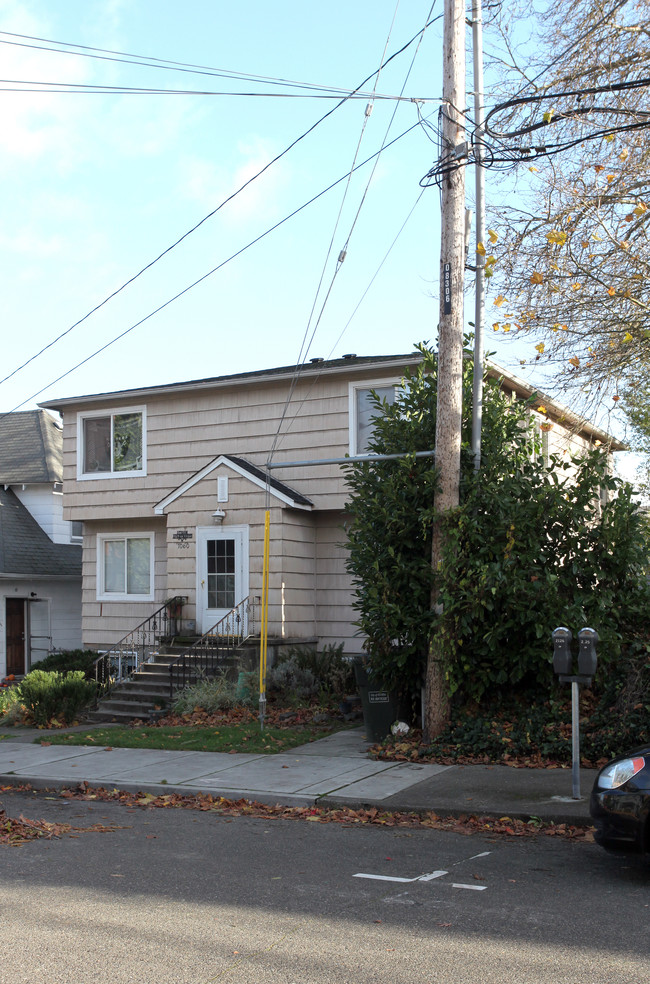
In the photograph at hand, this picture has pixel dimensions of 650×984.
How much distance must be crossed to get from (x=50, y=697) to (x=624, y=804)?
11321 millimetres

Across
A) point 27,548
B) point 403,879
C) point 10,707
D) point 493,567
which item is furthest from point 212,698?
point 27,548

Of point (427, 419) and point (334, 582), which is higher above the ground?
point (427, 419)

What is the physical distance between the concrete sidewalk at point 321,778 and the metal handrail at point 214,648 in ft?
10.8

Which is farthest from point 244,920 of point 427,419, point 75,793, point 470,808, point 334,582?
point 334,582

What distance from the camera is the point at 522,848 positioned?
7.38m

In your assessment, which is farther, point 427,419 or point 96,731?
point 96,731

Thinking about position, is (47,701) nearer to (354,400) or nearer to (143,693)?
(143,693)

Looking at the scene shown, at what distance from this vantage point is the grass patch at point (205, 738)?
12.5m

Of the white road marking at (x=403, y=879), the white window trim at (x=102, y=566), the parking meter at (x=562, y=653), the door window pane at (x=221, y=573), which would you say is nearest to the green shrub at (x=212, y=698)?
the door window pane at (x=221, y=573)

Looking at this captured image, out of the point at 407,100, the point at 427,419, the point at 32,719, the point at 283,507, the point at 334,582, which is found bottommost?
the point at 32,719

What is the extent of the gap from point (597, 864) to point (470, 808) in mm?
1902

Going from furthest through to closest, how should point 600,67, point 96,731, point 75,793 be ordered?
point 96,731 < point 600,67 < point 75,793

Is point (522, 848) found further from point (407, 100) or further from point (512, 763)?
point (407, 100)

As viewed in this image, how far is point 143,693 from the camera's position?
16016mm
